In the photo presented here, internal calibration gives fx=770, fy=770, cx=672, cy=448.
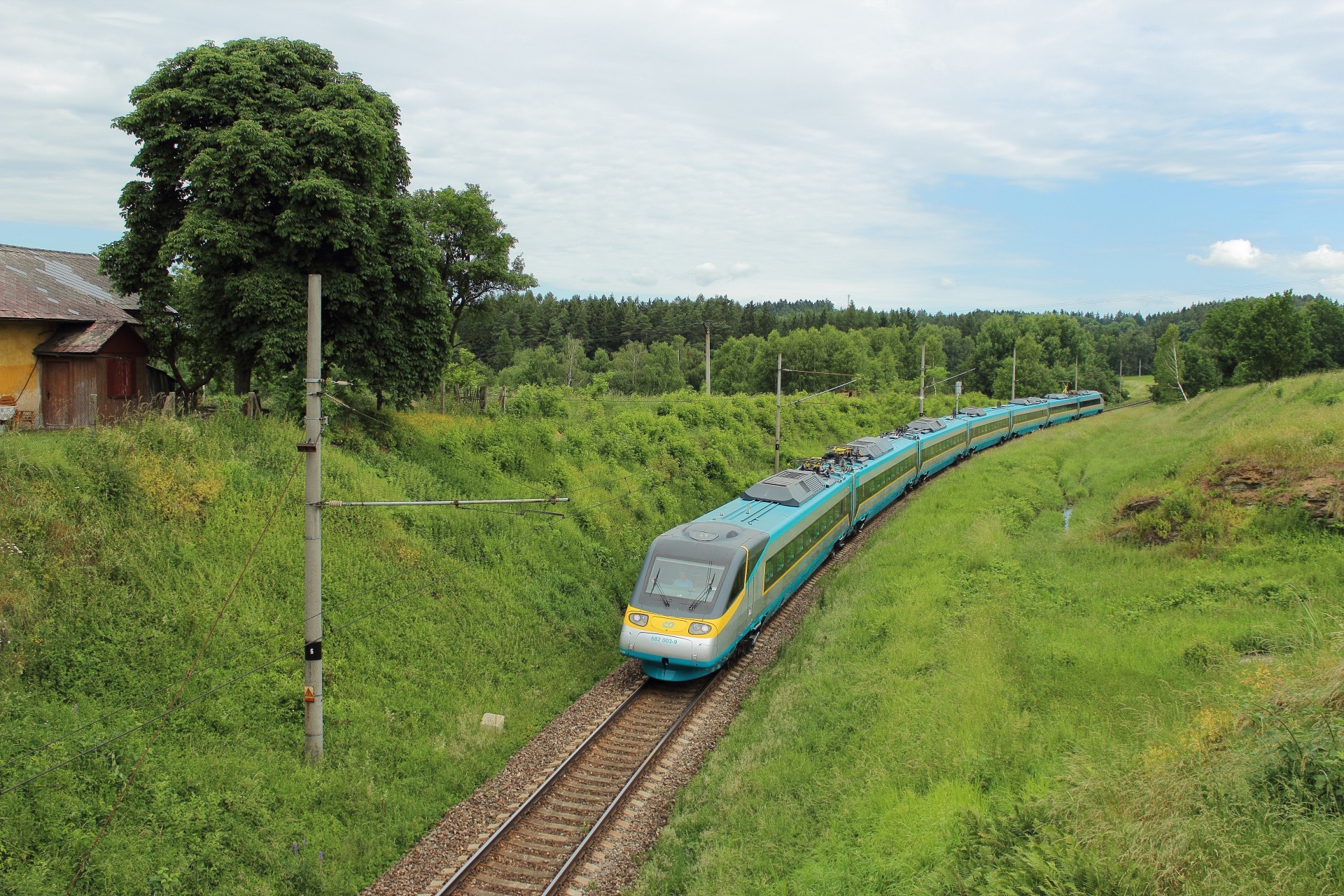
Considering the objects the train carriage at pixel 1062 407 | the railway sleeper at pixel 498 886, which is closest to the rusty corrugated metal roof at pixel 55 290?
the railway sleeper at pixel 498 886

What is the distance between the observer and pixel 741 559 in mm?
16172

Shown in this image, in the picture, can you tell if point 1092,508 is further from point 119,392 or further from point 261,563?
point 119,392

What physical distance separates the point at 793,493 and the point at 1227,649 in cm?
1112

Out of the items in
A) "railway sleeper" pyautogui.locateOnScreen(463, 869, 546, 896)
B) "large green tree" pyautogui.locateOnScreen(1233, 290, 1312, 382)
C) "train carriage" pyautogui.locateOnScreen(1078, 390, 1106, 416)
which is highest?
"large green tree" pyautogui.locateOnScreen(1233, 290, 1312, 382)

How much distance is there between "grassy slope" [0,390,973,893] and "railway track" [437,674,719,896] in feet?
4.19

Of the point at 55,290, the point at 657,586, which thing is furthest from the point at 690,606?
the point at 55,290

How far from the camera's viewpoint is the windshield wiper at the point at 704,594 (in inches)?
612

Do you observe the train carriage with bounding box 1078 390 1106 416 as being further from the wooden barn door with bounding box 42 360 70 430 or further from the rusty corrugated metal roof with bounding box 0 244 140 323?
the wooden barn door with bounding box 42 360 70 430

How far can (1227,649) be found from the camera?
12156 millimetres

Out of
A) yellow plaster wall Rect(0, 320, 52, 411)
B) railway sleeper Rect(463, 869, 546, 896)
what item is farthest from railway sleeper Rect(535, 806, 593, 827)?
yellow plaster wall Rect(0, 320, 52, 411)

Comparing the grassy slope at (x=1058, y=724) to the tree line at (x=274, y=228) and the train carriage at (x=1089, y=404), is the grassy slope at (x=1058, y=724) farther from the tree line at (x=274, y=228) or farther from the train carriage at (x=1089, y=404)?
the train carriage at (x=1089, y=404)

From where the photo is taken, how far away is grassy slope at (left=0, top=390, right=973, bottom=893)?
33.0 ft

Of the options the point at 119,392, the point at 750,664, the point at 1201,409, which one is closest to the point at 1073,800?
the point at 750,664

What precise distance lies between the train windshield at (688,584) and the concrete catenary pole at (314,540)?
6.24 m
